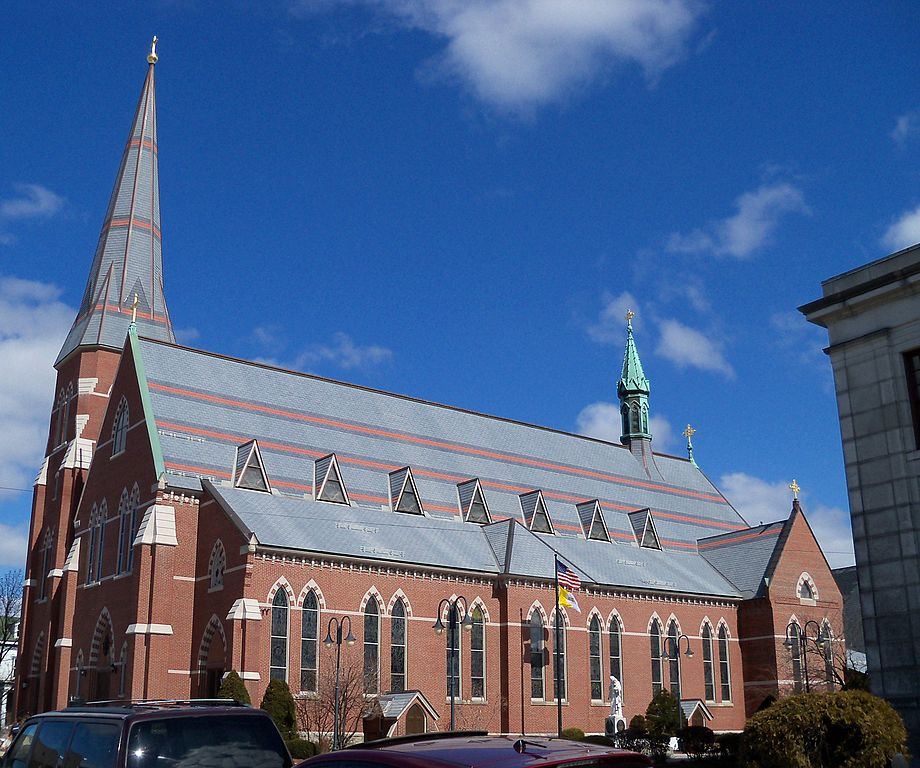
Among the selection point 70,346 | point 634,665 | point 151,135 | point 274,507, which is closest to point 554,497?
point 634,665

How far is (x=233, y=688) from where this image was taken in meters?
34.0

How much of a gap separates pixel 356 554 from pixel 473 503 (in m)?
10.2

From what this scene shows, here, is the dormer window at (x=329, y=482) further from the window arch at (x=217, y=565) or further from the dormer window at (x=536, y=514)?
the dormer window at (x=536, y=514)

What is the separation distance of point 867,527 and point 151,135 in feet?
176

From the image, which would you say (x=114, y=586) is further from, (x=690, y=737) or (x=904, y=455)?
(x=904, y=455)

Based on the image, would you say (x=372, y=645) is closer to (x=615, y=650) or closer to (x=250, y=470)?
(x=250, y=470)

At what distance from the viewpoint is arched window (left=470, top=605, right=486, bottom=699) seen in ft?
138

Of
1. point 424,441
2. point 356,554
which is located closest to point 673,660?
point 424,441

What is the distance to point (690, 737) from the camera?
28.6 m

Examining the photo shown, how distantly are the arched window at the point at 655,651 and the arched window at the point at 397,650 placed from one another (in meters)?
13.1

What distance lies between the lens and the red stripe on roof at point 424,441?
45131 mm

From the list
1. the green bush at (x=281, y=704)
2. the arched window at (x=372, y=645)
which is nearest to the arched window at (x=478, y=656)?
the arched window at (x=372, y=645)

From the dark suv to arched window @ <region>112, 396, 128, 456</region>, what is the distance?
3616 cm

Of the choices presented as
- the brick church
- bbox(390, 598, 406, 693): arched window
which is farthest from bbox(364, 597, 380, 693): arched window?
bbox(390, 598, 406, 693): arched window
